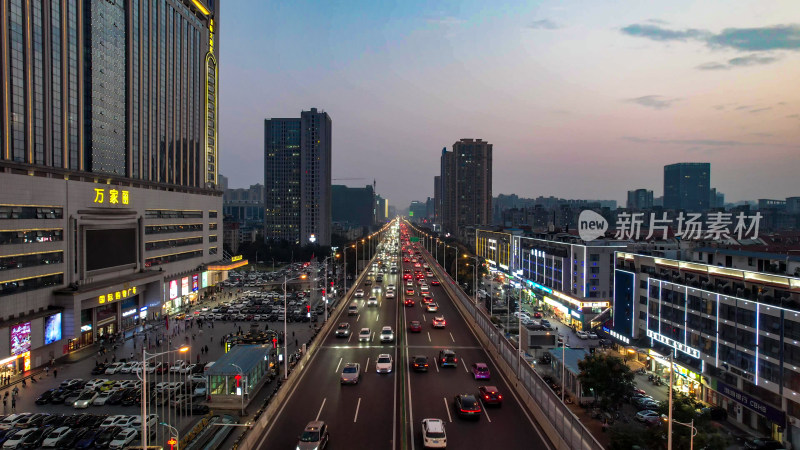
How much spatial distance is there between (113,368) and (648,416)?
1396 inches

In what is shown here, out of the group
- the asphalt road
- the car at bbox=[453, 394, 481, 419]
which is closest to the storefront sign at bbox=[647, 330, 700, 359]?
the asphalt road

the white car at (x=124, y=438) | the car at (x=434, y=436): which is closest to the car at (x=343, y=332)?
the white car at (x=124, y=438)

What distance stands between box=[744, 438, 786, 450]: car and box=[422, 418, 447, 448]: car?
1634 cm

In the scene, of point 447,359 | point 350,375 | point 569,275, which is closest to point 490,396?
point 447,359

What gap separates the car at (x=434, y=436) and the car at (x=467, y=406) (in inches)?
104

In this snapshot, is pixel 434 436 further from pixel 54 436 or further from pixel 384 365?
pixel 54 436

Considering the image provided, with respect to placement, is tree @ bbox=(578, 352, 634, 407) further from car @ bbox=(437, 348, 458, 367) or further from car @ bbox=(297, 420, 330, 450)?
car @ bbox=(297, 420, 330, 450)

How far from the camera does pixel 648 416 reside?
84.8 ft

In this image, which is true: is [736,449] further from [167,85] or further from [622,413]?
[167,85]

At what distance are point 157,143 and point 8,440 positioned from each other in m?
49.7

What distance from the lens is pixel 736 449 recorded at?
22859 millimetres

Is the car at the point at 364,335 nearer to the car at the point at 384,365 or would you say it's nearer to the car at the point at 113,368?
the car at the point at 384,365

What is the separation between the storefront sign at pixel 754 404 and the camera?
75.6ft

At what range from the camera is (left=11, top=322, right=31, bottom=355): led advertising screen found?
33.2 meters
